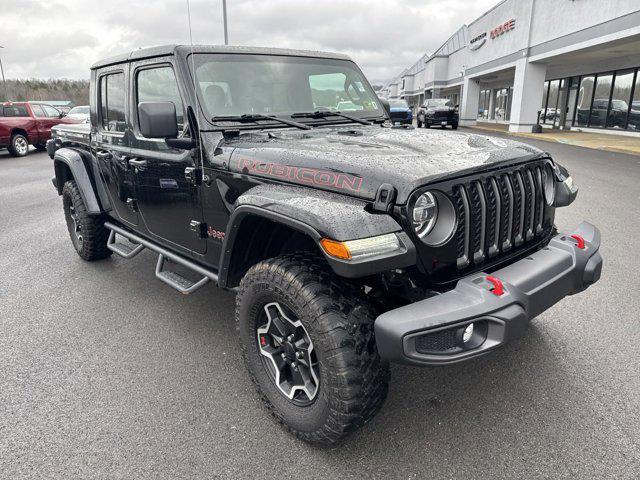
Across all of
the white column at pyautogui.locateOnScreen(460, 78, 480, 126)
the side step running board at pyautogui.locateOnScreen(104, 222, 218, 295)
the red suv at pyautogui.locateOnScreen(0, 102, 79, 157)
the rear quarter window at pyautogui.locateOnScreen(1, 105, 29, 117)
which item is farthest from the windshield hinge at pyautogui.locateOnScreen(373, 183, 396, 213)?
the white column at pyautogui.locateOnScreen(460, 78, 480, 126)

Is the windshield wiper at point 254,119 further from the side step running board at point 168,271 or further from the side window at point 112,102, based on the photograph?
the side window at point 112,102

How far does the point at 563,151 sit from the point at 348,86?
1296 cm

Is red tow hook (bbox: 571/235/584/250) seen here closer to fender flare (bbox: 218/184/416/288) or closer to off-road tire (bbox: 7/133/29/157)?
fender flare (bbox: 218/184/416/288)

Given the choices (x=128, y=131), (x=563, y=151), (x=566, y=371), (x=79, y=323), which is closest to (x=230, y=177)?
(x=128, y=131)

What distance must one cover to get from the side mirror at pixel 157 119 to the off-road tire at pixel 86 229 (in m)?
2.30

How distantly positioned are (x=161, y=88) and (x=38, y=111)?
16.2 m

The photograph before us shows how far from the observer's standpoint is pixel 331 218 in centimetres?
198

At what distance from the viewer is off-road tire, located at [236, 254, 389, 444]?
6.61 ft

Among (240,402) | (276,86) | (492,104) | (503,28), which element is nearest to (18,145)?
(276,86)

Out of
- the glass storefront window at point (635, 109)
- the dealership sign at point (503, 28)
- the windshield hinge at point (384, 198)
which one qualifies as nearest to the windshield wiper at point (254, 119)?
the windshield hinge at point (384, 198)

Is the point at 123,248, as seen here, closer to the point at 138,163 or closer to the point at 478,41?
the point at 138,163

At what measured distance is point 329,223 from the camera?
1951 millimetres

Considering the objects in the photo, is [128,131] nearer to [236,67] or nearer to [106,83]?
[106,83]

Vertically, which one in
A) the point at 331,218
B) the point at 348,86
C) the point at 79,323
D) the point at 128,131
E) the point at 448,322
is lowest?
the point at 79,323
